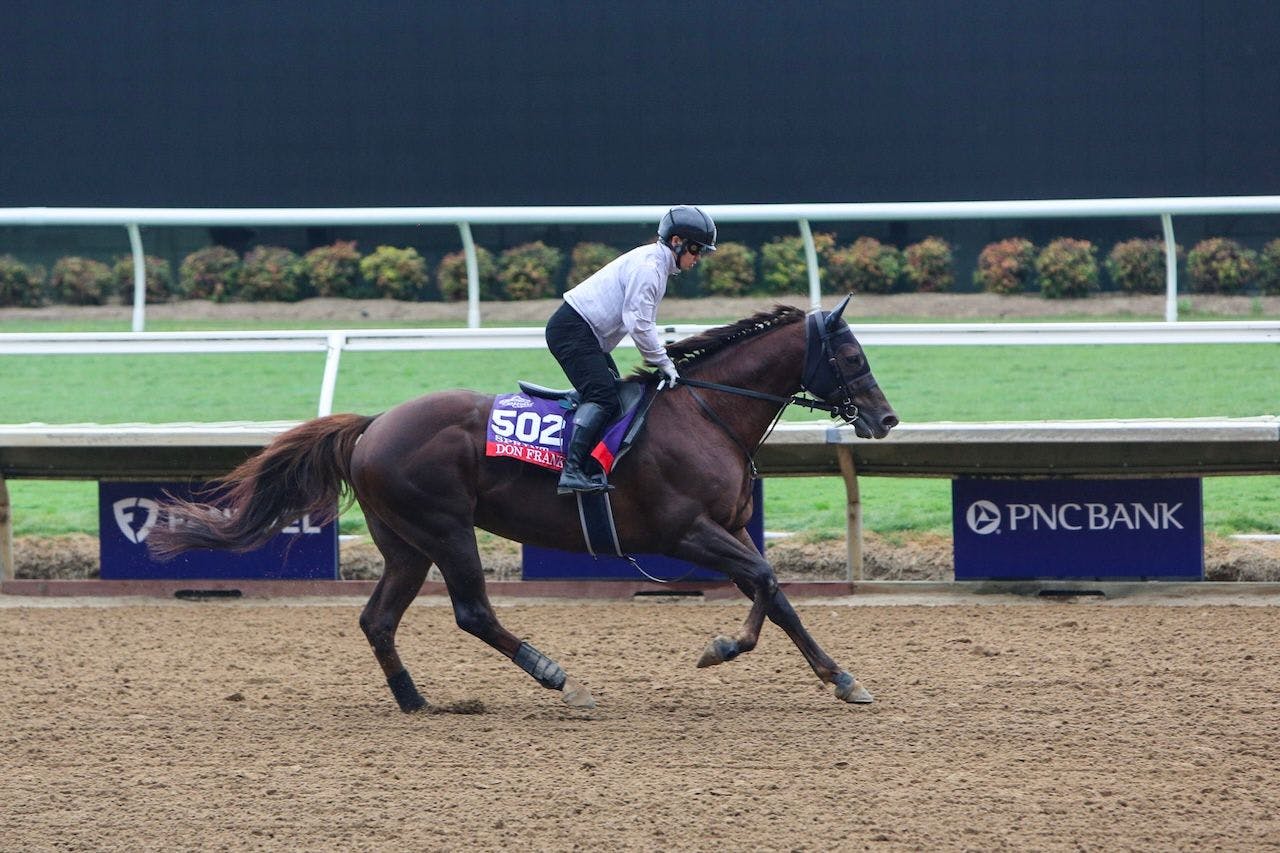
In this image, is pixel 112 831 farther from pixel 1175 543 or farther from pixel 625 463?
pixel 1175 543

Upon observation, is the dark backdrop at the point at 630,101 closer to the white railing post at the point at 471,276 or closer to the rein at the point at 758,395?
the white railing post at the point at 471,276

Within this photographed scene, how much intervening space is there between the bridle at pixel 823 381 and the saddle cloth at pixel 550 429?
0.29 m

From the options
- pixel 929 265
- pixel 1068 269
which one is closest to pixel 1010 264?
pixel 1068 269

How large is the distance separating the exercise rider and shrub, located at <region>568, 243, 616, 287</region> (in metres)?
4.59

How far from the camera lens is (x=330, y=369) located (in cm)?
854

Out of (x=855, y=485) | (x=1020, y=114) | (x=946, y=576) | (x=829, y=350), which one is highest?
(x=1020, y=114)

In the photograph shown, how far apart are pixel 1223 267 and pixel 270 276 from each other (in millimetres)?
6571

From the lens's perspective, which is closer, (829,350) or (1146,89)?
(829,350)

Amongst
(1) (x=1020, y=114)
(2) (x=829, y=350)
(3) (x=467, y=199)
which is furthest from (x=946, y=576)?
(3) (x=467, y=199)

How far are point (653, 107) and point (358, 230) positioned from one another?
2404mm

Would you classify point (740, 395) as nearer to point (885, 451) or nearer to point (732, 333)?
point (732, 333)

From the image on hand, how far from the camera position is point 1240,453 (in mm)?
7910

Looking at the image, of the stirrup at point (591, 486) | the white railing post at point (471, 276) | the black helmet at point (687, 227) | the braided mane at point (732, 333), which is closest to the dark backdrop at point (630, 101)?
the white railing post at point (471, 276)

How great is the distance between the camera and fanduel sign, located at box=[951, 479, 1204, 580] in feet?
26.3
